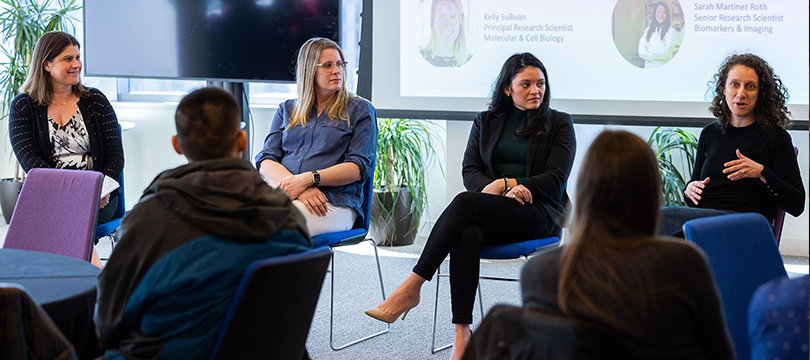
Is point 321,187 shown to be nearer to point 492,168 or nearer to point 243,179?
point 492,168

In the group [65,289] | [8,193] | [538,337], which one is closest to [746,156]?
[538,337]

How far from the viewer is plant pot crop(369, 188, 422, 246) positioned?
437cm

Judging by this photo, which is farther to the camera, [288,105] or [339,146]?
[288,105]

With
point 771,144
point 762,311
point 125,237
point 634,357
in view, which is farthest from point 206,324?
point 771,144

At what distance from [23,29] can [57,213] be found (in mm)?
3260

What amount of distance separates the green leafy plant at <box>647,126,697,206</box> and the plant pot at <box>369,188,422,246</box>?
1505 millimetres

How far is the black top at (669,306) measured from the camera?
103 centimetres

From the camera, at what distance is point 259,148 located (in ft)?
16.6

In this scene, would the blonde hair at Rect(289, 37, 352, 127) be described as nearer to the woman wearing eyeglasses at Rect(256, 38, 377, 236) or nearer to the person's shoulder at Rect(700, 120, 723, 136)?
the woman wearing eyeglasses at Rect(256, 38, 377, 236)

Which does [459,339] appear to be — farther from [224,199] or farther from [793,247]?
[793,247]

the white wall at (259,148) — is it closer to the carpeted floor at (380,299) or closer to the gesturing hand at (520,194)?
the carpeted floor at (380,299)

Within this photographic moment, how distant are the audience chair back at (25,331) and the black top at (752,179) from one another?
241 centimetres

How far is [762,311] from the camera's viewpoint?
110 centimetres

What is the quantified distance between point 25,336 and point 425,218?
366 centimetres
